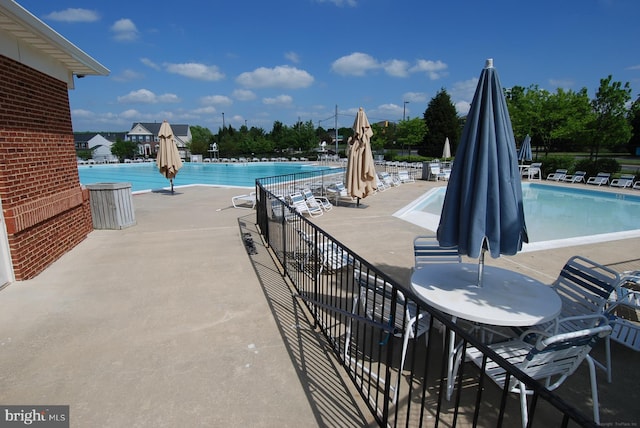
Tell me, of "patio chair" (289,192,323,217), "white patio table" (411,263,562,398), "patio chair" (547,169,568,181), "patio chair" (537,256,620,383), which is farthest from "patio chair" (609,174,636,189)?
"white patio table" (411,263,562,398)

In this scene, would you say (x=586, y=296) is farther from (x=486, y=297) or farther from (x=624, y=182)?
(x=624, y=182)

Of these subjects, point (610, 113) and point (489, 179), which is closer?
point (489, 179)

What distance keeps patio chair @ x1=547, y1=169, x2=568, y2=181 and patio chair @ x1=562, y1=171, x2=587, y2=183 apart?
0.15 m

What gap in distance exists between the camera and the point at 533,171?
2092cm

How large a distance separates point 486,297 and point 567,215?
11.3 meters

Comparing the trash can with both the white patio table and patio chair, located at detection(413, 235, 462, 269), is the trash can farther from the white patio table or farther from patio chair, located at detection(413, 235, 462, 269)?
the white patio table

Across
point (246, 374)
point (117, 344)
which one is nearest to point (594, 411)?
point (246, 374)

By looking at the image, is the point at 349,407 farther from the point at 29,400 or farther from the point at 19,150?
the point at 19,150

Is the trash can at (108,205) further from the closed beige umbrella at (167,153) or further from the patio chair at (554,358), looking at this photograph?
the patio chair at (554,358)

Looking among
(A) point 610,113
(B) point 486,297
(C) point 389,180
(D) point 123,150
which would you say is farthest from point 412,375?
(D) point 123,150

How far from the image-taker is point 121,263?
5840mm

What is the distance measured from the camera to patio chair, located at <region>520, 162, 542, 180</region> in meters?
20.9

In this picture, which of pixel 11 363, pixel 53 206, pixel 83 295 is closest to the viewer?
pixel 11 363

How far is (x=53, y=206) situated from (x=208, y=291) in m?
3.37
